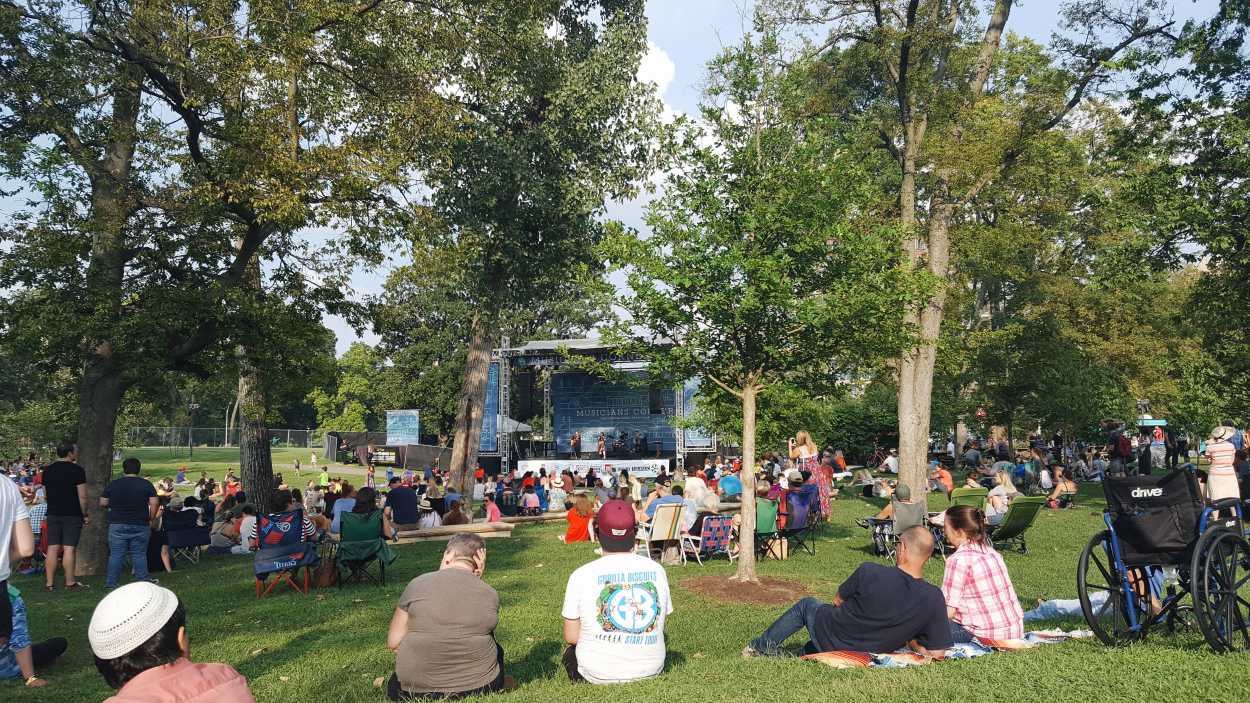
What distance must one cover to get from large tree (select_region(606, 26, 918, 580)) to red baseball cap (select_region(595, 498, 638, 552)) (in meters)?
4.71

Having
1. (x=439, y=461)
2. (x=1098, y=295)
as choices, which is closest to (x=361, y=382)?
(x=439, y=461)

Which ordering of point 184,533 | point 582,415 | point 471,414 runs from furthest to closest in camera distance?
point 582,415 → point 471,414 → point 184,533

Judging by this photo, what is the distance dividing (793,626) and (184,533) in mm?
11055

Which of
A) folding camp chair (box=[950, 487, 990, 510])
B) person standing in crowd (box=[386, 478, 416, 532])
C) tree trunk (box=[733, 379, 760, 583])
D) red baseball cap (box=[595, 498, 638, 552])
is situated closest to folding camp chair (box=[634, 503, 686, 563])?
tree trunk (box=[733, 379, 760, 583])

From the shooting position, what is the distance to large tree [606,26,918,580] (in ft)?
30.7

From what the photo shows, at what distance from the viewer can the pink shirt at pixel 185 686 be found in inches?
91.6

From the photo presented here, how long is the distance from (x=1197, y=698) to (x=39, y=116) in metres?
14.1

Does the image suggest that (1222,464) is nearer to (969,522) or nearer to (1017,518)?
(1017,518)

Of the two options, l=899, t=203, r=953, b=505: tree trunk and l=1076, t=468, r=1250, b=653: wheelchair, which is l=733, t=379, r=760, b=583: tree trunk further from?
l=899, t=203, r=953, b=505: tree trunk

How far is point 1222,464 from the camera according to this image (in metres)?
9.73

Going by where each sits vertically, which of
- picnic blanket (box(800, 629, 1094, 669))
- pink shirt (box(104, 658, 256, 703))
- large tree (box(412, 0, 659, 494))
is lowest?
picnic blanket (box(800, 629, 1094, 669))

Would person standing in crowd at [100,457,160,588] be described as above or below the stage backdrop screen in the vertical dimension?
below

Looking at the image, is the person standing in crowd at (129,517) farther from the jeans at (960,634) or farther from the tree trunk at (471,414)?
the tree trunk at (471,414)

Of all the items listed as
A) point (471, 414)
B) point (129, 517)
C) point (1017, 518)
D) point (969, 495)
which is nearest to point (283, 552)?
point (129, 517)
